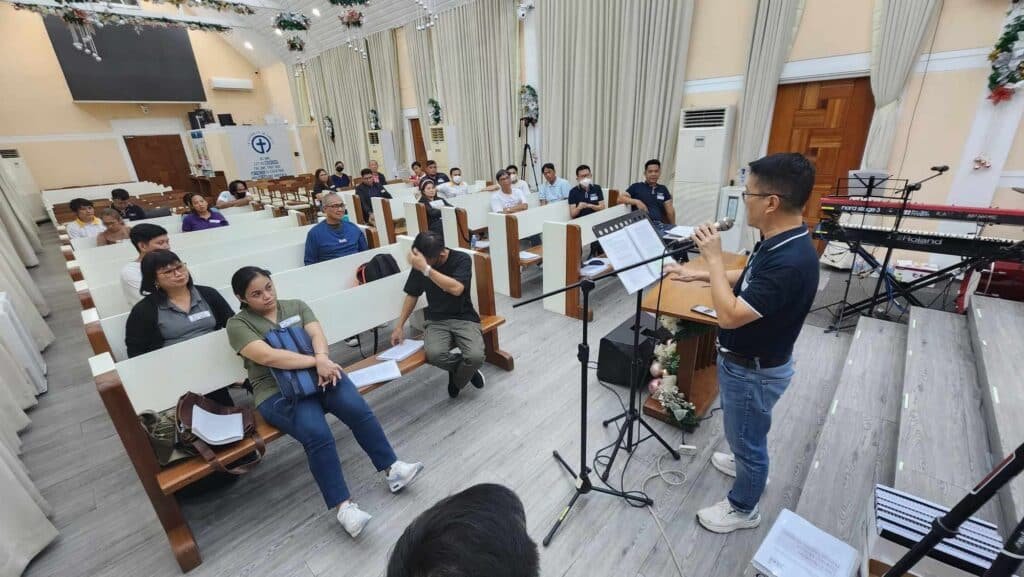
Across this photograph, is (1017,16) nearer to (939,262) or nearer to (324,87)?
(939,262)

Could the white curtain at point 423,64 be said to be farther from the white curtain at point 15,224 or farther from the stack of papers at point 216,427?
the stack of papers at point 216,427

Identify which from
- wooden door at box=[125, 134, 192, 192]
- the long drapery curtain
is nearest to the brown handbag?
the long drapery curtain

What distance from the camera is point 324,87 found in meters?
11.6

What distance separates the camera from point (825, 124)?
14.6 feet

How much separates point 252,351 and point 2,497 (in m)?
1.05

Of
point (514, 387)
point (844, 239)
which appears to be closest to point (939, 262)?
point (844, 239)

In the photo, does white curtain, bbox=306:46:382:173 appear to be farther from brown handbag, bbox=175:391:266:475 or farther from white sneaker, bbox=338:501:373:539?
white sneaker, bbox=338:501:373:539

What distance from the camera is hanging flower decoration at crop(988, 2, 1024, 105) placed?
325 centimetres

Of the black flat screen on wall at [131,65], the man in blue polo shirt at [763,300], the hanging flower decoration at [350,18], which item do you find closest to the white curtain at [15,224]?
the black flat screen on wall at [131,65]

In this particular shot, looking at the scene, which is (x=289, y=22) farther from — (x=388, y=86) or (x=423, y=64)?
(x=388, y=86)

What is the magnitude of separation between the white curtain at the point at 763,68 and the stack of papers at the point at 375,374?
167 inches

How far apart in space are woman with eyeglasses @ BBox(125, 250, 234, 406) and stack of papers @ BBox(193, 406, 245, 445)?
0.53m

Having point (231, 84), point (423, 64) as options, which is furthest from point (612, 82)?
point (231, 84)

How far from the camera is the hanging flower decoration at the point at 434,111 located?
853 cm
